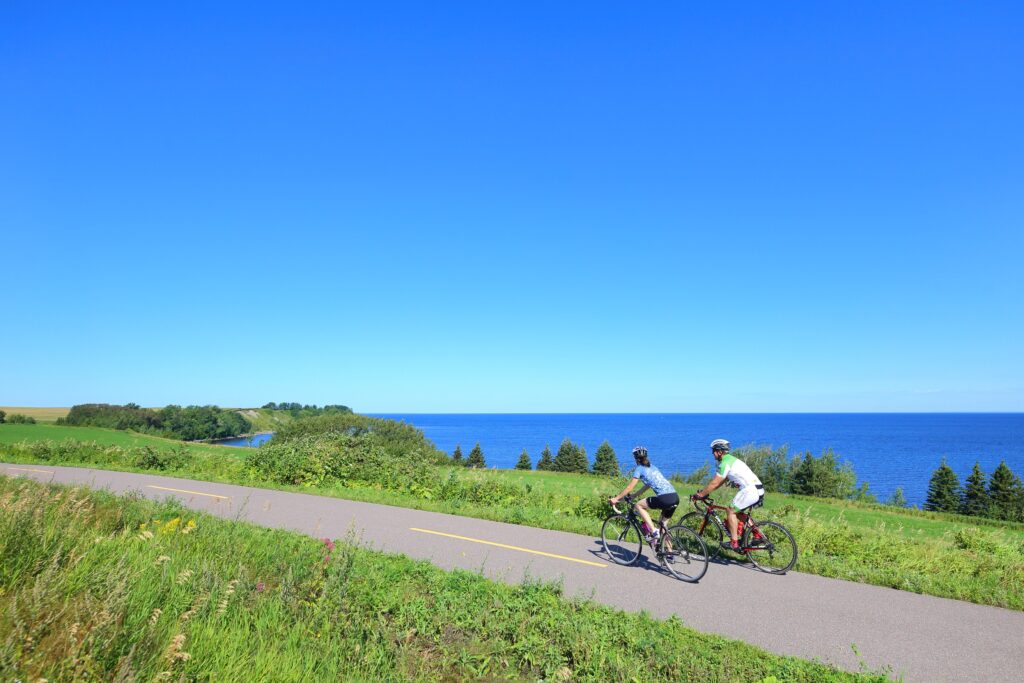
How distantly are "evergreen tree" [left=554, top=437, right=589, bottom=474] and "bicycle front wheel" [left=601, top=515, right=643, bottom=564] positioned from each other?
59.2 meters

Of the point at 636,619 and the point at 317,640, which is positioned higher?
the point at 317,640

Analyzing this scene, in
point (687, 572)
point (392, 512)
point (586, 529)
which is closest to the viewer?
point (687, 572)

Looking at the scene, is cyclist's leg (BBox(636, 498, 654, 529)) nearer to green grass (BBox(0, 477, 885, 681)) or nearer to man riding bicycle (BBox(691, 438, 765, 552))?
man riding bicycle (BBox(691, 438, 765, 552))

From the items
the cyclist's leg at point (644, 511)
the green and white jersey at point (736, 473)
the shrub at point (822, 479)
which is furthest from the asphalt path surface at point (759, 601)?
the shrub at point (822, 479)

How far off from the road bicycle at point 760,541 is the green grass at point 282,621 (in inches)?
148

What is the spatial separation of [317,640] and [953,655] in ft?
21.7

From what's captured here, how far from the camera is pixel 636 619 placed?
5.91 meters

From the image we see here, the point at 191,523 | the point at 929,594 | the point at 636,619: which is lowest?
the point at 929,594

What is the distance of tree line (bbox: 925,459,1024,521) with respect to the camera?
41659mm

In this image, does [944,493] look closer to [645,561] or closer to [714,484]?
[714,484]

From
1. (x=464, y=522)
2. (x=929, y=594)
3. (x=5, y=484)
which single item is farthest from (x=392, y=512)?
(x=929, y=594)

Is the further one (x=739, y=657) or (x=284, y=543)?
(x=284, y=543)

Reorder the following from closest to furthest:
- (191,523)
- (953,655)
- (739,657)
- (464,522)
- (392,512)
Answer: (739,657)
(953,655)
(191,523)
(464,522)
(392,512)

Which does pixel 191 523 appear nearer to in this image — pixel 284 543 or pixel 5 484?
pixel 284 543
